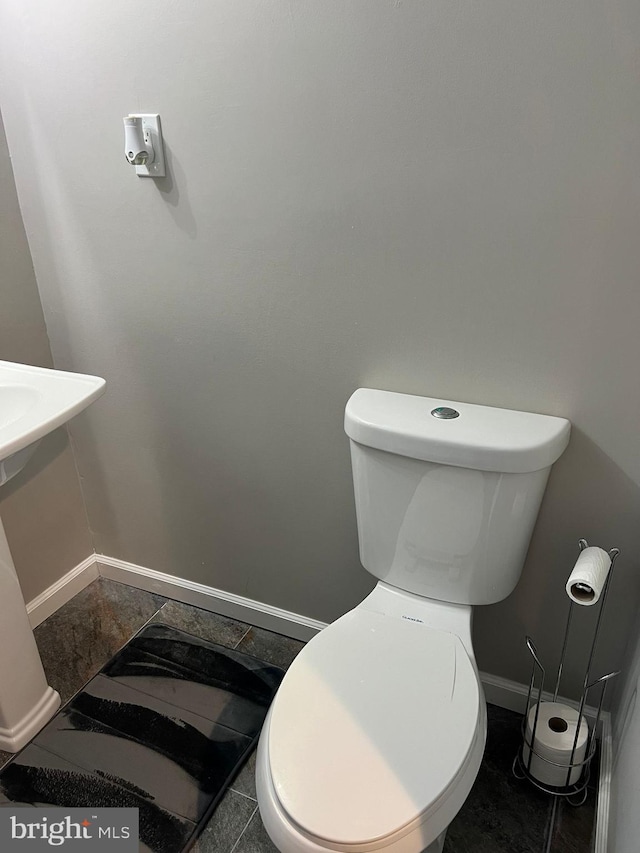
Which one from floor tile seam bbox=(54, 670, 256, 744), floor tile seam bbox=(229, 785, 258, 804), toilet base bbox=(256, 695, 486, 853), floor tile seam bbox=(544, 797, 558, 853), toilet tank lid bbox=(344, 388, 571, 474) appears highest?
toilet tank lid bbox=(344, 388, 571, 474)

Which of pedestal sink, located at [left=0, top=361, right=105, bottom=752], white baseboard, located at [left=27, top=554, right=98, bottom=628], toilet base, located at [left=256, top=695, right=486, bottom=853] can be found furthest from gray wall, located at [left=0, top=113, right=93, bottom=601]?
toilet base, located at [left=256, top=695, right=486, bottom=853]

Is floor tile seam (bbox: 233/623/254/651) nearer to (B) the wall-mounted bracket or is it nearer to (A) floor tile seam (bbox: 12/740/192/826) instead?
(A) floor tile seam (bbox: 12/740/192/826)

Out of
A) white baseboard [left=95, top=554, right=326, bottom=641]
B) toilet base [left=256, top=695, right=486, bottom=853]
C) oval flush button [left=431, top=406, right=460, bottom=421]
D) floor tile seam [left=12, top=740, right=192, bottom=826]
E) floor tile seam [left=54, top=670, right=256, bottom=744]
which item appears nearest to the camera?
toilet base [left=256, top=695, right=486, bottom=853]

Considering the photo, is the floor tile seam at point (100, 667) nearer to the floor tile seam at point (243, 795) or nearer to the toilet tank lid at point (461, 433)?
the floor tile seam at point (243, 795)

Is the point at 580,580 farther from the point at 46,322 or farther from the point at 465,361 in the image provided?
the point at 46,322

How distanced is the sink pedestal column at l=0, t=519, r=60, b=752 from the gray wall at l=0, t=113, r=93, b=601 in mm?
357

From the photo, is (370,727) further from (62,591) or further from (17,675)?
(62,591)

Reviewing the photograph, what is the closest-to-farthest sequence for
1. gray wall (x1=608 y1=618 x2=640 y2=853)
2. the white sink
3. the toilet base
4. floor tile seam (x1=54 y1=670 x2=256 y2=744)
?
1. the toilet base
2. gray wall (x1=608 y1=618 x2=640 y2=853)
3. the white sink
4. floor tile seam (x1=54 y1=670 x2=256 y2=744)

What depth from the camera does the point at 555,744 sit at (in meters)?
1.32

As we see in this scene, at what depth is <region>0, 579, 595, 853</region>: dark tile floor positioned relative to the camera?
4.23 ft

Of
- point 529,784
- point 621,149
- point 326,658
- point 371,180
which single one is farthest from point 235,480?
point 621,149

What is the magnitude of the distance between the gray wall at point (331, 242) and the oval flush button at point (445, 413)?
68mm

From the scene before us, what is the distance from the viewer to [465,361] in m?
1.27

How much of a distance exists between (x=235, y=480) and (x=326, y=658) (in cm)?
63
